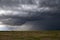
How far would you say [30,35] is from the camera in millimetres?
991

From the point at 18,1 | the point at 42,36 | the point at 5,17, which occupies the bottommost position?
the point at 42,36

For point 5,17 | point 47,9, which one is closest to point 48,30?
point 47,9

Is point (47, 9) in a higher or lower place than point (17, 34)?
higher

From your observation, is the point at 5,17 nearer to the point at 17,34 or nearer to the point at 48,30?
the point at 17,34

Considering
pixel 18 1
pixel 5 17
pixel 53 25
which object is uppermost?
pixel 18 1

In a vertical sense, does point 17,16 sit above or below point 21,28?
above

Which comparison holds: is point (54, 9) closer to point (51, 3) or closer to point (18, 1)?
point (51, 3)

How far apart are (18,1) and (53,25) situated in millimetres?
423

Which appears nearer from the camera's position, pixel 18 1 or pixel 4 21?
pixel 18 1

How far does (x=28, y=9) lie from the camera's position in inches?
39.2

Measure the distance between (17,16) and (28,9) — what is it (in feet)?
0.45

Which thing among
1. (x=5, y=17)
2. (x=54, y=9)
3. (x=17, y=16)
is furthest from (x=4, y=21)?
(x=54, y=9)

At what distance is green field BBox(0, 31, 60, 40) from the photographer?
99 centimetres

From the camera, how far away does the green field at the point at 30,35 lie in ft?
3.25
